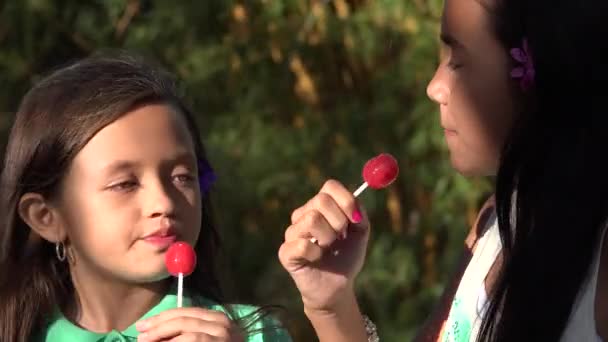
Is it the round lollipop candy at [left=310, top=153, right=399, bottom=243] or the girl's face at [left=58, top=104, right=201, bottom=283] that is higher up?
the girl's face at [left=58, top=104, right=201, bottom=283]

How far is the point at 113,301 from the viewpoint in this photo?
1985 mm

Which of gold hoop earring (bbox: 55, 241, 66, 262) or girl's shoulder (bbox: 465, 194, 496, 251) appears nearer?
girl's shoulder (bbox: 465, 194, 496, 251)

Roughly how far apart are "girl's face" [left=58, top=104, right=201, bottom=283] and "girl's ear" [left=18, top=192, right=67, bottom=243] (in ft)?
0.24

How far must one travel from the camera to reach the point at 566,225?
142 centimetres

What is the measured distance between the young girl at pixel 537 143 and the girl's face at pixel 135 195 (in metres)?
0.50

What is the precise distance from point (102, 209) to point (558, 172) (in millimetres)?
762

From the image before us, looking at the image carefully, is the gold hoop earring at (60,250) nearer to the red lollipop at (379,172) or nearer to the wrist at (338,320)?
the wrist at (338,320)

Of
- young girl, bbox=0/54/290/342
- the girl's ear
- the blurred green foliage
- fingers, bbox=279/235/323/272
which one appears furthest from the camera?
the blurred green foliage

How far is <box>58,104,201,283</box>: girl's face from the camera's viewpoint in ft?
6.11

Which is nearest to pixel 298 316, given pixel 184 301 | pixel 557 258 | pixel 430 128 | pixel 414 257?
pixel 414 257

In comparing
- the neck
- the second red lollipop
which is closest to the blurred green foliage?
the neck

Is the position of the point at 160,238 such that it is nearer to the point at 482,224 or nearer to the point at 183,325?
the point at 183,325

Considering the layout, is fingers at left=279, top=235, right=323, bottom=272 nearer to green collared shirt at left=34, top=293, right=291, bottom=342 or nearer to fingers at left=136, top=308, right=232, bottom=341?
fingers at left=136, top=308, right=232, bottom=341

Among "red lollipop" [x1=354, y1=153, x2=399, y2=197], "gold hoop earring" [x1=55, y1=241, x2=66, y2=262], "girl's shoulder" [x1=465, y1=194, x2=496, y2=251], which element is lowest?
"girl's shoulder" [x1=465, y1=194, x2=496, y2=251]
